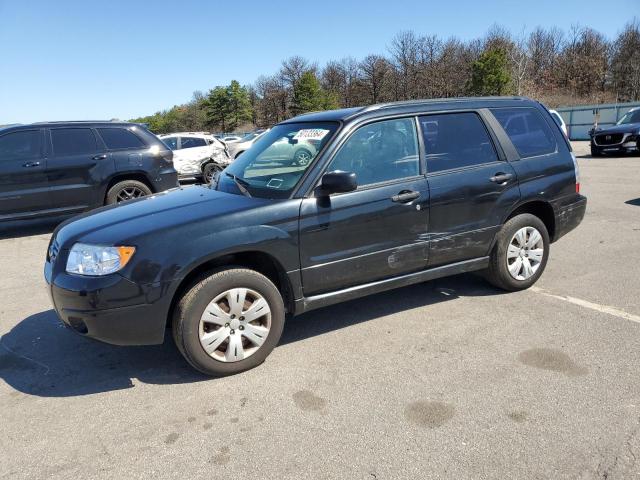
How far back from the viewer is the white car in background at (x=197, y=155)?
15055 mm

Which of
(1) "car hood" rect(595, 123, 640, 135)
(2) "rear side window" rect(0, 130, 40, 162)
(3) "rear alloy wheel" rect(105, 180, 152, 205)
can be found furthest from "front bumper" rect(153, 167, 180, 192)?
(1) "car hood" rect(595, 123, 640, 135)

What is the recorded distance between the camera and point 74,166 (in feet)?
26.7

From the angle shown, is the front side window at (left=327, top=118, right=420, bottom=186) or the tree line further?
the tree line

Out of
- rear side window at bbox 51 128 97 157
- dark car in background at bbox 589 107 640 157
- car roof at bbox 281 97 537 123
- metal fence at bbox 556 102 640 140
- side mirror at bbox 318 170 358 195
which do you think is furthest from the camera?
metal fence at bbox 556 102 640 140

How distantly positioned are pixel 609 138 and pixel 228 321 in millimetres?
18783

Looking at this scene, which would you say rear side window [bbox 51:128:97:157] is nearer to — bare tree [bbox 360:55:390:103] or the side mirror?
the side mirror

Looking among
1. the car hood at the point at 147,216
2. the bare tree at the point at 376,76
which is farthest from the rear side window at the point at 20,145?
the bare tree at the point at 376,76

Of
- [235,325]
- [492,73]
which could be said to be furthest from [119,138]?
[492,73]

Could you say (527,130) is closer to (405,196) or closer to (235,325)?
(405,196)

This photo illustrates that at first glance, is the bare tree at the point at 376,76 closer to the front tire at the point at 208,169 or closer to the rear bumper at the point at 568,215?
the front tire at the point at 208,169

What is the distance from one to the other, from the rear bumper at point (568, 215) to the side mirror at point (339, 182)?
247 centimetres

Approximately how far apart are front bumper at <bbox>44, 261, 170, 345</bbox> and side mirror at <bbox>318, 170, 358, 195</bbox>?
4.22ft

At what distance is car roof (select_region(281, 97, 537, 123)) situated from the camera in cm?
398

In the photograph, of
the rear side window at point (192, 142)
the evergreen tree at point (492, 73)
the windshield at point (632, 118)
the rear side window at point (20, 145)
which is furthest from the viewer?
the evergreen tree at point (492, 73)
